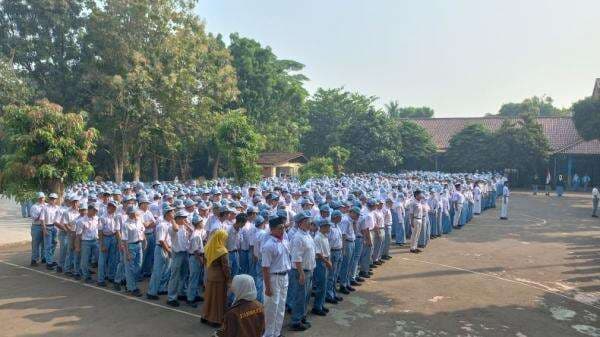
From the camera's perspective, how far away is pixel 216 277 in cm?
677

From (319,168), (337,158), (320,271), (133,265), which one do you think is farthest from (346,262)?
(337,158)

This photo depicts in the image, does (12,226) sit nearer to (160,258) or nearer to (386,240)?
(160,258)

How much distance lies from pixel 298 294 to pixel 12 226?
544 inches

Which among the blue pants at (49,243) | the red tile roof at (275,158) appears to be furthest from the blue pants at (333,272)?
the red tile roof at (275,158)

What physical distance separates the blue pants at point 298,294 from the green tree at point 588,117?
26778 mm

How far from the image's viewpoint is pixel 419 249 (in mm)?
13164

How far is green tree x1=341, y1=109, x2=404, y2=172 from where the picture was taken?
35250 mm

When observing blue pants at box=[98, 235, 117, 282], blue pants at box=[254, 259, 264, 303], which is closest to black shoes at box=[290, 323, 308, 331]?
blue pants at box=[254, 259, 264, 303]

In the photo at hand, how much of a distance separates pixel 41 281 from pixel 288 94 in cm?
2861

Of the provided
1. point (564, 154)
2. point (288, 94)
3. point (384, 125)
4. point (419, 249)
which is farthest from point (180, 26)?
point (564, 154)

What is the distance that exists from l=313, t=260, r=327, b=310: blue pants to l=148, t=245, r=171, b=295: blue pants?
106 inches

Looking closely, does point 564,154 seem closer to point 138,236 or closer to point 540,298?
point 540,298

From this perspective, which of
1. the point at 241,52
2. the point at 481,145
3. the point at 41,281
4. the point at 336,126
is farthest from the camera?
the point at 336,126

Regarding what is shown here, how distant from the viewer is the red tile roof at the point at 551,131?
35.3 meters
